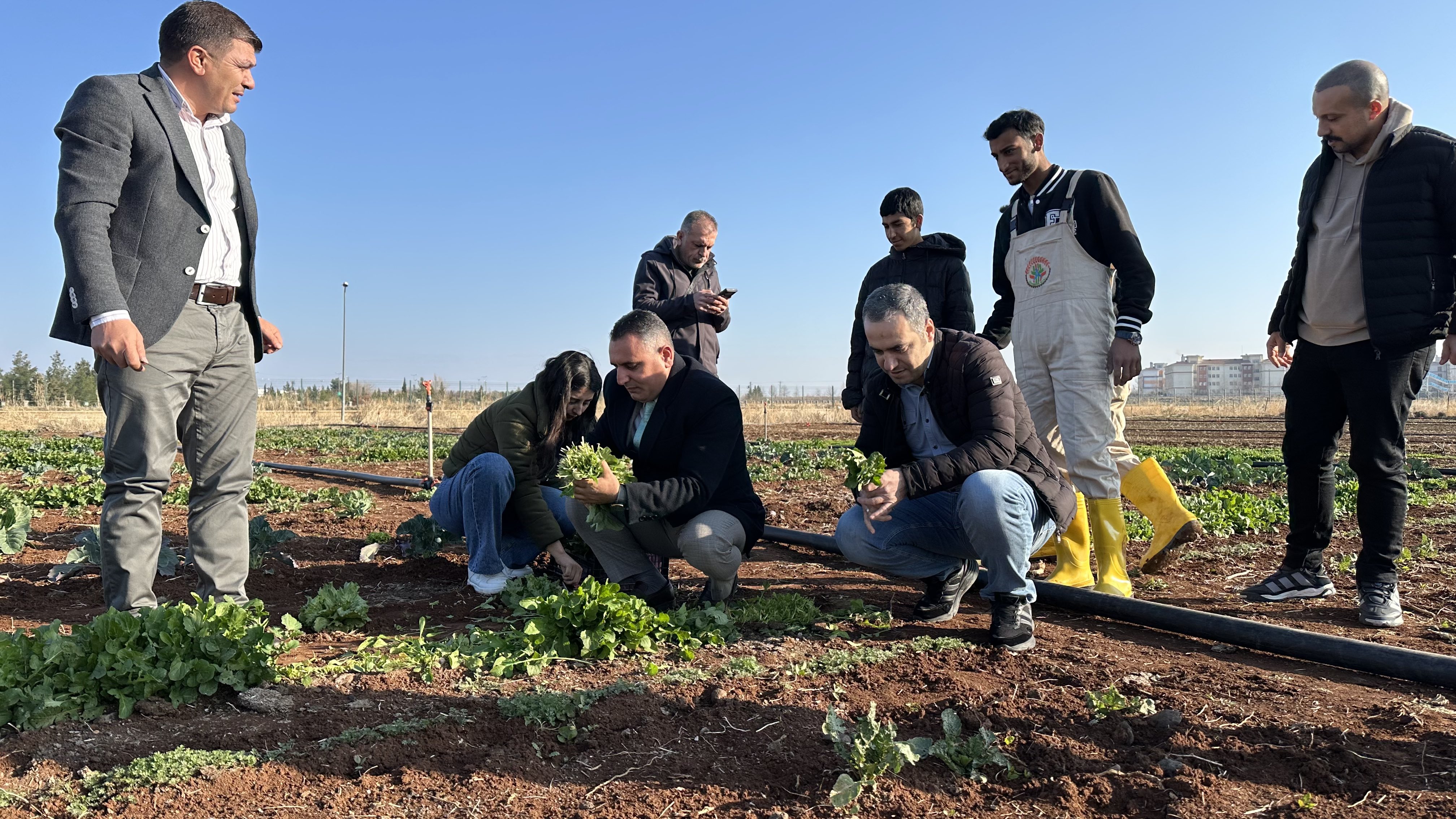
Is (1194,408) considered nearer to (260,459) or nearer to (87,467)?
(260,459)

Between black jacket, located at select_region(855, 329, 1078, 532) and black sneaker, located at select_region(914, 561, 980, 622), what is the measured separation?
40 cm

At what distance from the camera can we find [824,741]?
2455mm

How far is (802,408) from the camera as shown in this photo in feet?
156

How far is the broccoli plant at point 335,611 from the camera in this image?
11.9ft

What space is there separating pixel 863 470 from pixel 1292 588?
7.15 feet

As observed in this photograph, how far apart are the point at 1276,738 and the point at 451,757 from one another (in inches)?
86.4

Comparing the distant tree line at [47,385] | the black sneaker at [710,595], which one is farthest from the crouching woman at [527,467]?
the distant tree line at [47,385]

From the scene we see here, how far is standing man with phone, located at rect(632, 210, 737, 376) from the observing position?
542cm

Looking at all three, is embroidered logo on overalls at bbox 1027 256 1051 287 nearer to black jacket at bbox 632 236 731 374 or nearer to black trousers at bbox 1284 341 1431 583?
black trousers at bbox 1284 341 1431 583

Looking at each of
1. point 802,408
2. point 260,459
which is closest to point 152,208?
point 260,459

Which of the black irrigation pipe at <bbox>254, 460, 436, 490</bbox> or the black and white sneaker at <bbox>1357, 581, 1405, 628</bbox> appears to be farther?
the black irrigation pipe at <bbox>254, 460, 436, 490</bbox>

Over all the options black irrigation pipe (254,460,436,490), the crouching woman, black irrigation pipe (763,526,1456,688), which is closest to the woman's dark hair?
the crouching woman

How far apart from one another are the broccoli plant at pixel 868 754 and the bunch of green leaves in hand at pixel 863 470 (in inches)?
48.2

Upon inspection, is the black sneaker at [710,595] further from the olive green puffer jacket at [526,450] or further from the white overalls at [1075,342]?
the white overalls at [1075,342]
